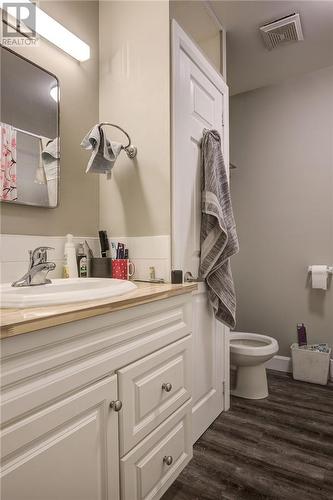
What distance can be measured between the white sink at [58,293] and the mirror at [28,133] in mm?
411

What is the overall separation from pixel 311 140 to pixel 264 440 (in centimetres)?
224

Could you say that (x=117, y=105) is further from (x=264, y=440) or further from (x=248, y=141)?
(x=264, y=440)

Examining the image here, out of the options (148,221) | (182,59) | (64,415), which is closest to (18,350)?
(64,415)

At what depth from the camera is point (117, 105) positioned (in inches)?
65.2

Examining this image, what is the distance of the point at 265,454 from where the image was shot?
1.52 metres

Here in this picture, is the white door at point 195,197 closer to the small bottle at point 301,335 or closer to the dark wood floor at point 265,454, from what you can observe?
the dark wood floor at point 265,454

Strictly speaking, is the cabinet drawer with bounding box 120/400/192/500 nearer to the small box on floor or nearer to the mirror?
the mirror

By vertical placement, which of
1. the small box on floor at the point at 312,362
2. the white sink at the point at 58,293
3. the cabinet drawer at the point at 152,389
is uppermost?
the white sink at the point at 58,293

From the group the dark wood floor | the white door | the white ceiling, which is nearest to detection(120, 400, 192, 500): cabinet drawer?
the dark wood floor

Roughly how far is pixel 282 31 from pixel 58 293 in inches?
85.2

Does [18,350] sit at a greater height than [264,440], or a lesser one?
greater

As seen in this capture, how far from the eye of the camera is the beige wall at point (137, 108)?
1.49 meters

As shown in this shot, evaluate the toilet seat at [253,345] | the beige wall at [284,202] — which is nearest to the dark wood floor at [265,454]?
the toilet seat at [253,345]

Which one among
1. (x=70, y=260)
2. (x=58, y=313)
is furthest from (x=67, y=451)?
(x=70, y=260)
